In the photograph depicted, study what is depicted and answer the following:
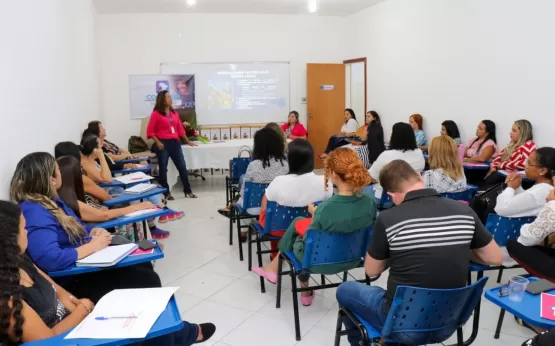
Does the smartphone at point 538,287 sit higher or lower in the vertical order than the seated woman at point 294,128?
lower

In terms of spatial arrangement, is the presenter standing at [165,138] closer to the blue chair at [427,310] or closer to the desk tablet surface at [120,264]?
the desk tablet surface at [120,264]

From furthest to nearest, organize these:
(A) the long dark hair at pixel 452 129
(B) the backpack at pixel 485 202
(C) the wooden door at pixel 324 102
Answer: (C) the wooden door at pixel 324 102, (A) the long dark hair at pixel 452 129, (B) the backpack at pixel 485 202

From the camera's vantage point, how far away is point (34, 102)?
3.19 m

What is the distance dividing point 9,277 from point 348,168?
1.72 metres

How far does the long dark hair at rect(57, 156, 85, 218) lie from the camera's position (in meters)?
2.83

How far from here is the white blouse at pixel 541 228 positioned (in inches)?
96.9

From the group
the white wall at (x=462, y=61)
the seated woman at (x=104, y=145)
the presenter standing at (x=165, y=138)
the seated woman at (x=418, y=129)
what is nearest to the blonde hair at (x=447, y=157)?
the white wall at (x=462, y=61)

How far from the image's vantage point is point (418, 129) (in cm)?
713

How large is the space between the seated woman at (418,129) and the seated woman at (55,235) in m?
5.41

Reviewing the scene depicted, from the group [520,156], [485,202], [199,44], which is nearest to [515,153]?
[520,156]

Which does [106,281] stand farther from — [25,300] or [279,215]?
[279,215]

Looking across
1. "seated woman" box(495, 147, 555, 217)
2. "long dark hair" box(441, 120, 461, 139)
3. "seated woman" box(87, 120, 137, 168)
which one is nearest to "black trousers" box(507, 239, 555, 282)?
"seated woman" box(495, 147, 555, 217)

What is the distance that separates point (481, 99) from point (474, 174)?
1.05 meters

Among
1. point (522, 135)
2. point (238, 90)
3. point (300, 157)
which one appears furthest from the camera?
point (238, 90)
